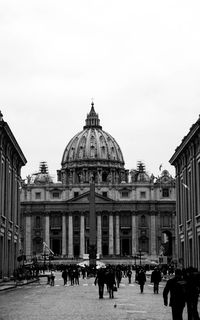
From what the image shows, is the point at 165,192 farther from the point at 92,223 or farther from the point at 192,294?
the point at 192,294

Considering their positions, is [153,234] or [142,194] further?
[142,194]

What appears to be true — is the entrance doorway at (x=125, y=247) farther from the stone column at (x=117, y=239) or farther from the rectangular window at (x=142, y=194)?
the rectangular window at (x=142, y=194)

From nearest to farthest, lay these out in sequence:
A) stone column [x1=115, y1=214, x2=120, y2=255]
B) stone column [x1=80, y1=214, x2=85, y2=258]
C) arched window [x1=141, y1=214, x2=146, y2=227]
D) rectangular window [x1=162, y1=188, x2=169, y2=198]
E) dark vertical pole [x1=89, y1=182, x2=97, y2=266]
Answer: dark vertical pole [x1=89, y1=182, x2=97, y2=266], stone column [x1=80, y1=214, x2=85, y2=258], stone column [x1=115, y1=214, x2=120, y2=255], arched window [x1=141, y1=214, x2=146, y2=227], rectangular window [x1=162, y1=188, x2=169, y2=198]

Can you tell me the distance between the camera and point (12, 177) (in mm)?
68312

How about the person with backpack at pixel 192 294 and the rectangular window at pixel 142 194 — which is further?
the rectangular window at pixel 142 194

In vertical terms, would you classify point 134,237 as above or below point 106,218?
below

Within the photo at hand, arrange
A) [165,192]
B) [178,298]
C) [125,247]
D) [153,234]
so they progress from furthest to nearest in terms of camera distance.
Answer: [165,192] < [125,247] < [153,234] < [178,298]

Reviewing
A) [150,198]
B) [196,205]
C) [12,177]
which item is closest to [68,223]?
[150,198]

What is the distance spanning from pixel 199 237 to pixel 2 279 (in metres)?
16.2

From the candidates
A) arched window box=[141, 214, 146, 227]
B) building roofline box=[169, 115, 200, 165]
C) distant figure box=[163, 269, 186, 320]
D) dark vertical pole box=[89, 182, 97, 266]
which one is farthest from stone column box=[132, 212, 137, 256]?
distant figure box=[163, 269, 186, 320]

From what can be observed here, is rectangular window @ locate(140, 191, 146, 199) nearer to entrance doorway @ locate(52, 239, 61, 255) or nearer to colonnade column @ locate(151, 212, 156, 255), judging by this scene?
colonnade column @ locate(151, 212, 156, 255)

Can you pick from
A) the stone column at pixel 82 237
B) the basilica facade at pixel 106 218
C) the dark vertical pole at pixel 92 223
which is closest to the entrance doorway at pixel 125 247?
the basilica facade at pixel 106 218

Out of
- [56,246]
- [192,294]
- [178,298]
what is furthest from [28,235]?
[178,298]

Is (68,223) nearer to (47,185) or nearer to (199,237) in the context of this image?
(47,185)
